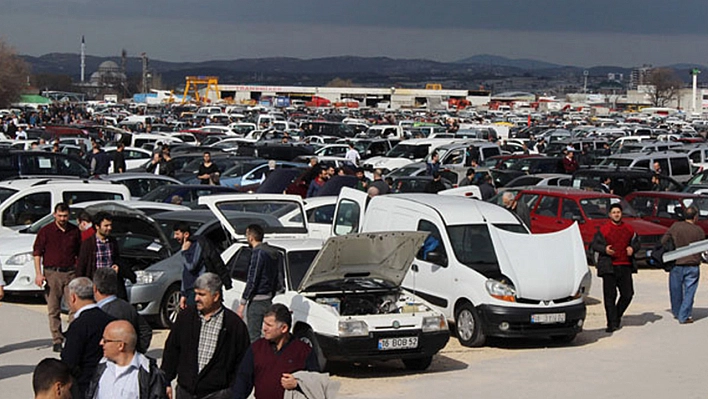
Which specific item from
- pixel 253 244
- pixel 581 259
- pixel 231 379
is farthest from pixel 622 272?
pixel 231 379

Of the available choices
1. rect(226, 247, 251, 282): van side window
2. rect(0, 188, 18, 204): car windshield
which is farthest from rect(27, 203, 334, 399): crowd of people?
rect(0, 188, 18, 204): car windshield

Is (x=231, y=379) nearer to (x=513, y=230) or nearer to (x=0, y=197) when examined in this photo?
(x=513, y=230)

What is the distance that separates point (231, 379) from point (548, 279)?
23.5 ft

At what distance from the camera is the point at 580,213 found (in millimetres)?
22109

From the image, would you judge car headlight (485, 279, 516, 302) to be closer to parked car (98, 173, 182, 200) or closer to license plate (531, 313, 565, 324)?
license plate (531, 313, 565, 324)

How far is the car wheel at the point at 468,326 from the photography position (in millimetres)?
14125

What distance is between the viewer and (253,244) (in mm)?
11516

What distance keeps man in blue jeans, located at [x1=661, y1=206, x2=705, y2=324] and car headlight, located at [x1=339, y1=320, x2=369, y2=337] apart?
596 cm

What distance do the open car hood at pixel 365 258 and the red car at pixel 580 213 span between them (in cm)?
998

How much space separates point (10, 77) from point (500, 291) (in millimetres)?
92989

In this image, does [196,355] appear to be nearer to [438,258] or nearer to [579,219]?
[438,258]

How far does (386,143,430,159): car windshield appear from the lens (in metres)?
42.3

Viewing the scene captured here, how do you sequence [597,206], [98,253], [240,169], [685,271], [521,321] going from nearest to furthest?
[98,253]
[521,321]
[685,271]
[597,206]
[240,169]

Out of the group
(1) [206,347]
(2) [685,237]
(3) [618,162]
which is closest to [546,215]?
(2) [685,237]
